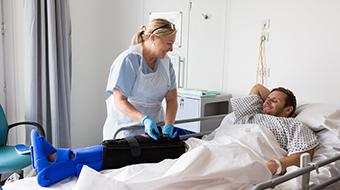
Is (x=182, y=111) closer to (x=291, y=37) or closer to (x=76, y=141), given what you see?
(x=291, y=37)

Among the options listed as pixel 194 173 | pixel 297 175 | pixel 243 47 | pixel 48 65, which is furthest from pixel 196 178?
pixel 48 65

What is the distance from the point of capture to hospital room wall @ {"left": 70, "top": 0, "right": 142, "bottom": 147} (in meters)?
3.53

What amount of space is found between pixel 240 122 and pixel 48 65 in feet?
5.99

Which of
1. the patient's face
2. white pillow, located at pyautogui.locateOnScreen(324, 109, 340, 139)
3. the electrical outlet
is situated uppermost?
the electrical outlet

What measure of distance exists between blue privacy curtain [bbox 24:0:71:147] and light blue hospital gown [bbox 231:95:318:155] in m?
1.68

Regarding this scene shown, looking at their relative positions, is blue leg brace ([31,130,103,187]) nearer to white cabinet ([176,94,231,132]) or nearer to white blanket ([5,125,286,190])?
white blanket ([5,125,286,190])

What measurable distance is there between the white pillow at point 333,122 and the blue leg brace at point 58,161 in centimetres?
129

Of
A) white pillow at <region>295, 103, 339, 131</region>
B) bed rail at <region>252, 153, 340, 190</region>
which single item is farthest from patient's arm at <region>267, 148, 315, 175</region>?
white pillow at <region>295, 103, 339, 131</region>

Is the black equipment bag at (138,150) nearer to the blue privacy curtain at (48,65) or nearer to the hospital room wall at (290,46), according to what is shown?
the hospital room wall at (290,46)

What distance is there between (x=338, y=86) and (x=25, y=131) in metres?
2.58

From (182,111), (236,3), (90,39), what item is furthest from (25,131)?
(236,3)

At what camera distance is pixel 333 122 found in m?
1.96

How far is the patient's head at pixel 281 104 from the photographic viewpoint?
6.95ft

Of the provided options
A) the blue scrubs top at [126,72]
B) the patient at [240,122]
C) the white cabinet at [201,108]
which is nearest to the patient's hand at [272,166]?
the patient at [240,122]
